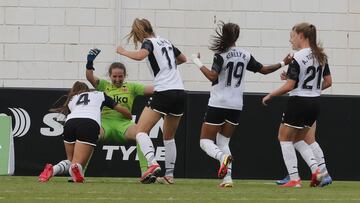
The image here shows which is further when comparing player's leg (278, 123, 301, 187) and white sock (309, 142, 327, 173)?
white sock (309, 142, 327, 173)

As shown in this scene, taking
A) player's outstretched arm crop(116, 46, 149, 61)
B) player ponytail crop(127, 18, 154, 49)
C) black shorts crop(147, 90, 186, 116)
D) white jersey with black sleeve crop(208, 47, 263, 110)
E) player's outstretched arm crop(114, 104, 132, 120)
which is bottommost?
player's outstretched arm crop(114, 104, 132, 120)

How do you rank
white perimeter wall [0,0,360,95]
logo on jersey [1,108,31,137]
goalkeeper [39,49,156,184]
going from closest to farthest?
goalkeeper [39,49,156,184], logo on jersey [1,108,31,137], white perimeter wall [0,0,360,95]

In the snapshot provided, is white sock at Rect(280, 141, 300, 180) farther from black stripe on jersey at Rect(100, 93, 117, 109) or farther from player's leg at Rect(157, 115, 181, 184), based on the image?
black stripe on jersey at Rect(100, 93, 117, 109)

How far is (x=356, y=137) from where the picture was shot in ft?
45.6

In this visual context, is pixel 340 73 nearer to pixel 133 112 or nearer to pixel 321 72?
pixel 133 112

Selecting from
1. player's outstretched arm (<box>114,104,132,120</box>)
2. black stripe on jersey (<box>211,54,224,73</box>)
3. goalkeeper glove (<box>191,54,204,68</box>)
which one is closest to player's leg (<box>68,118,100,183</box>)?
player's outstretched arm (<box>114,104,132,120</box>)

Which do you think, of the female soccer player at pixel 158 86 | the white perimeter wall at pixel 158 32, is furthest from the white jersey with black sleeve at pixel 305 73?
the white perimeter wall at pixel 158 32

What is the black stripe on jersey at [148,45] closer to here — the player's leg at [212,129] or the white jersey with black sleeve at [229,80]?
the white jersey with black sleeve at [229,80]

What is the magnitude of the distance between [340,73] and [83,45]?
3846 mm

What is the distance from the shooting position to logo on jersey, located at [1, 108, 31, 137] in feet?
44.3

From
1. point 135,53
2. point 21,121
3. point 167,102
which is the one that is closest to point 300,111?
point 167,102

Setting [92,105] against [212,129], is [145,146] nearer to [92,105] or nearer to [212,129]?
[212,129]

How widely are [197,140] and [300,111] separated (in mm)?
3086

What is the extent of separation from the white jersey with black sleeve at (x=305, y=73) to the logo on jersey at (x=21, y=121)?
404 centimetres
